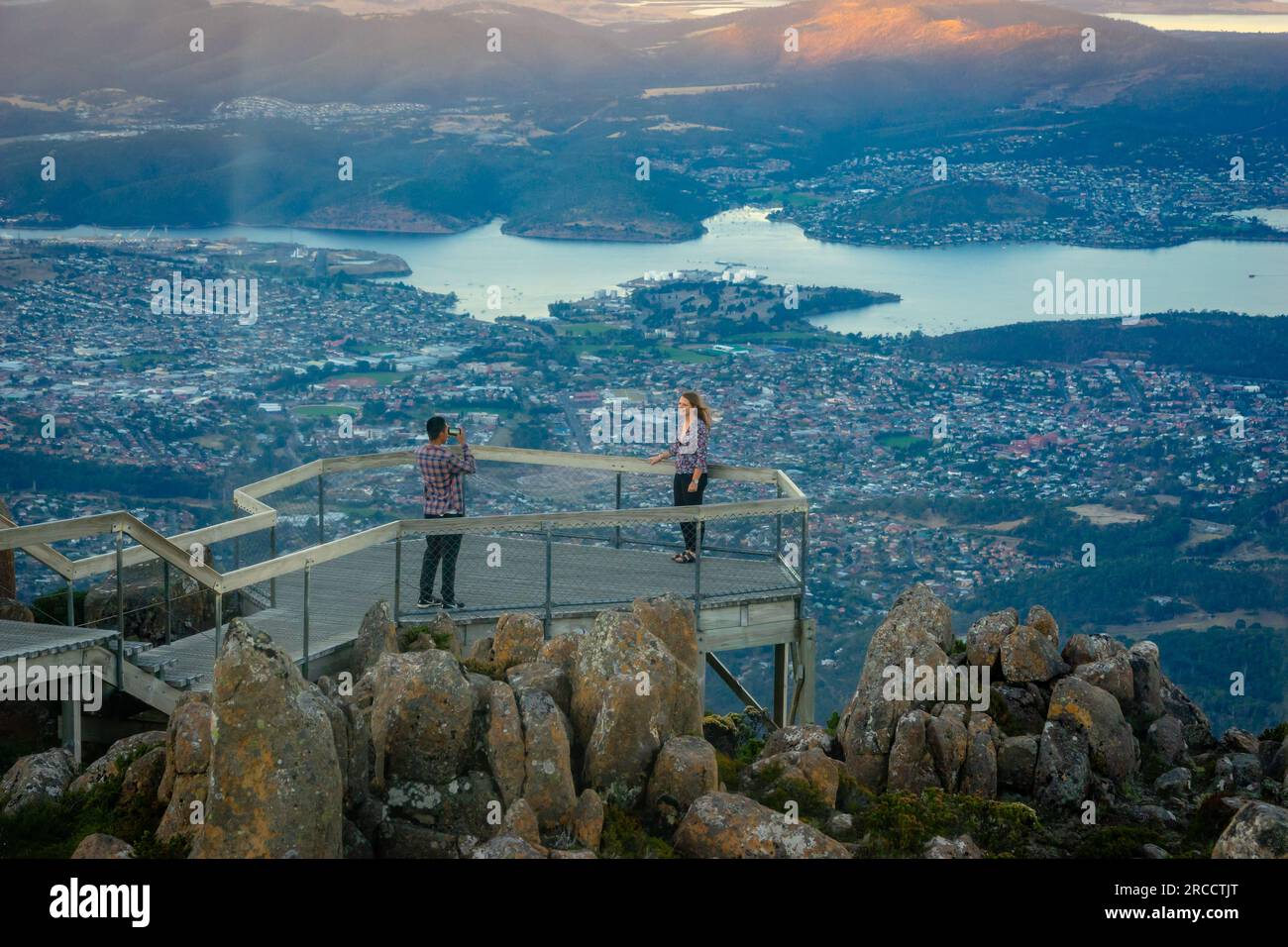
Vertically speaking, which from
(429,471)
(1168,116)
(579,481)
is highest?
(1168,116)

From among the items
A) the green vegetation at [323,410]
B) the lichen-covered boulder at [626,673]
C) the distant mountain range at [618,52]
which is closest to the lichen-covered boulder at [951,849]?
the lichen-covered boulder at [626,673]

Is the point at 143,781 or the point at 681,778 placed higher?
the point at 143,781

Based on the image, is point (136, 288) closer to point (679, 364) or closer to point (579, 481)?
point (679, 364)

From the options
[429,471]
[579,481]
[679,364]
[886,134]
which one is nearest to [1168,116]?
[886,134]

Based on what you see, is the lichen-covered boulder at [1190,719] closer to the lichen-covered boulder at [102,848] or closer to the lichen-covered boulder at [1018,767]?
the lichen-covered boulder at [1018,767]

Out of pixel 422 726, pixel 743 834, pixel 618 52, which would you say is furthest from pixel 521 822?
pixel 618 52

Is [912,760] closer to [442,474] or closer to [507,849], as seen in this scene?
[507,849]

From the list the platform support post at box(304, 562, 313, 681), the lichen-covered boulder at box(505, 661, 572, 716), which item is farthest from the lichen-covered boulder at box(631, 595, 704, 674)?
the platform support post at box(304, 562, 313, 681)
